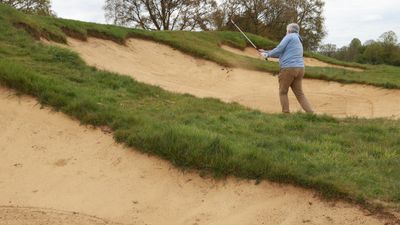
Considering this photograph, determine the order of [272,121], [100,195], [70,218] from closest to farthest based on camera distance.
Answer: [70,218] < [100,195] < [272,121]

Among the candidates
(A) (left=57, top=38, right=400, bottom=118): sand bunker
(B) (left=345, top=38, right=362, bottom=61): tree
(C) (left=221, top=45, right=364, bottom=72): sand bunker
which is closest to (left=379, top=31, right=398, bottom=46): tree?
(B) (left=345, top=38, right=362, bottom=61): tree

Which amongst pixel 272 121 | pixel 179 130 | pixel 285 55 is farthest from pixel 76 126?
pixel 285 55

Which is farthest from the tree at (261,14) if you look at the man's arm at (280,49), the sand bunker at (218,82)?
the man's arm at (280,49)

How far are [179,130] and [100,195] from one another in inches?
54.6

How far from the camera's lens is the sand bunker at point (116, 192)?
522 centimetres

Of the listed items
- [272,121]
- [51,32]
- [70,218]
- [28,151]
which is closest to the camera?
[70,218]

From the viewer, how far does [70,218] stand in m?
5.39

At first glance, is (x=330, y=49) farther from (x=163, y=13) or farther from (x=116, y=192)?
(x=116, y=192)

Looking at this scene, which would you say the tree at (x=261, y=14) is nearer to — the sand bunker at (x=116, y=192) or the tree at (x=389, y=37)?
the tree at (x=389, y=37)

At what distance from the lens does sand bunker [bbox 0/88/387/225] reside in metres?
5.22

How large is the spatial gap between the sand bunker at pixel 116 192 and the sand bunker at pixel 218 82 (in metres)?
5.01

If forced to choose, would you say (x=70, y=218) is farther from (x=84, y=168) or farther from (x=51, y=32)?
(x=51, y=32)

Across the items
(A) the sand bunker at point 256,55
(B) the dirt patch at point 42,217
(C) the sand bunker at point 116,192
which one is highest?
(A) the sand bunker at point 256,55

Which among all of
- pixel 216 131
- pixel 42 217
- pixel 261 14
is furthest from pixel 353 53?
pixel 42 217
